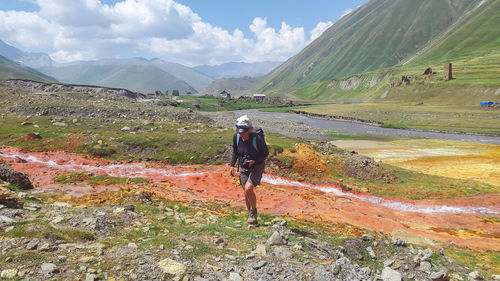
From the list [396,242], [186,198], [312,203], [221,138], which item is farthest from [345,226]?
[221,138]

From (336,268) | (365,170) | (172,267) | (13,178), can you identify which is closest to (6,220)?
(172,267)

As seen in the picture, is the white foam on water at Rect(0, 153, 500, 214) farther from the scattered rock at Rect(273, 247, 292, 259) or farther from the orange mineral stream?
the scattered rock at Rect(273, 247, 292, 259)

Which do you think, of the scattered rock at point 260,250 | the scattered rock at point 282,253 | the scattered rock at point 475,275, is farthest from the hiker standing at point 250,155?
the scattered rock at point 475,275

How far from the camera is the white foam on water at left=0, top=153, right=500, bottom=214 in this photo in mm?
22163

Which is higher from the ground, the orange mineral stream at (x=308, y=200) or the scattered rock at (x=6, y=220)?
the scattered rock at (x=6, y=220)

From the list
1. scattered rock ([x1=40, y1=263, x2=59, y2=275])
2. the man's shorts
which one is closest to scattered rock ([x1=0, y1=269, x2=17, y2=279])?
scattered rock ([x1=40, y1=263, x2=59, y2=275])

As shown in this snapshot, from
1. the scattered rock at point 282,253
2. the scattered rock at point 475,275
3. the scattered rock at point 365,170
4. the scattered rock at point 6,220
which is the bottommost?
the scattered rock at point 365,170

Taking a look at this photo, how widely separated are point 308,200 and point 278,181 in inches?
295

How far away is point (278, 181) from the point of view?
91.0ft

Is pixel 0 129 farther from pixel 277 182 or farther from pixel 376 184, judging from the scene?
pixel 376 184

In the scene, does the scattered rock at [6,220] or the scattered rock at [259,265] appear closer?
the scattered rock at [259,265]

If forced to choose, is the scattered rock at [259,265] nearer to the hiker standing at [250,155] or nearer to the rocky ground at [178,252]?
the rocky ground at [178,252]

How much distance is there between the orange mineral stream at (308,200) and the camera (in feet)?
54.8

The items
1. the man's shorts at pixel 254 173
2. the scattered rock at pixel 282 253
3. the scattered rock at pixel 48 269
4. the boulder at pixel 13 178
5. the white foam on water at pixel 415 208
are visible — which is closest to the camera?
the scattered rock at pixel 48 269
